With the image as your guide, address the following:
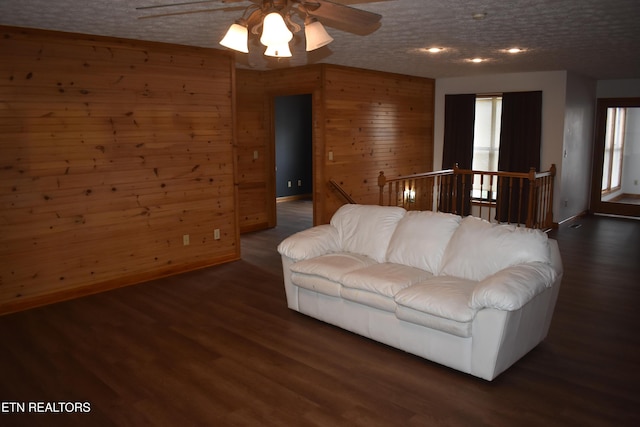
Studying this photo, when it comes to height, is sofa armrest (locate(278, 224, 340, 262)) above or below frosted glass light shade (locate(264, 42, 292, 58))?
below

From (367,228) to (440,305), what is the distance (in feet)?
4.49

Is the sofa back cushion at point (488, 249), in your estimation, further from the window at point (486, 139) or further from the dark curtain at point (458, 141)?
the window at point (486, 139)

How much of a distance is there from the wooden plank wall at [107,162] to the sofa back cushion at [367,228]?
1919mm

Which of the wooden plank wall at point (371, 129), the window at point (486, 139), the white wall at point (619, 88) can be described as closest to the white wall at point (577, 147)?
the white wall at point (619, 88)

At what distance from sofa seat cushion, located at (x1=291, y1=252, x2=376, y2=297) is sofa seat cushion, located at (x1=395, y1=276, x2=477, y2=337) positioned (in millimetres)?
601

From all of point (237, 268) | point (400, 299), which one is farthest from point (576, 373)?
point (237, 268)

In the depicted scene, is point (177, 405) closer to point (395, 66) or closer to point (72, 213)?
point (72, 213)

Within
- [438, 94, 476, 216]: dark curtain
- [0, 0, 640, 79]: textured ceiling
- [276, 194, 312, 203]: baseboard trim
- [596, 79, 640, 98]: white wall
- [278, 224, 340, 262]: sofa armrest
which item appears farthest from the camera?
[276, 194, 312, 203]: baseboard trim

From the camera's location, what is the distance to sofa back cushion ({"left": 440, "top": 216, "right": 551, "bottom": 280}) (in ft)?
11.4

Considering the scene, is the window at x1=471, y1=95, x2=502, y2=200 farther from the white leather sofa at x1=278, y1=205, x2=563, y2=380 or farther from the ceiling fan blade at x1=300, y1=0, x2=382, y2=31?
the ceiling fan blade at x1=300, y1=0, x2=382, y2=31

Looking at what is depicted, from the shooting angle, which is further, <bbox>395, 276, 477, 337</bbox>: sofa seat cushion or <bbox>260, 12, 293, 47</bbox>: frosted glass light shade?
<bbox>395, 276, 477, 337</bbox>: sofa seat cushion

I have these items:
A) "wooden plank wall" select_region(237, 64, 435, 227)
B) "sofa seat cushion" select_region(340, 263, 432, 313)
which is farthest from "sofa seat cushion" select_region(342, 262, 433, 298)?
"wooden plank wall" select_region(237, 64, 435, 227)

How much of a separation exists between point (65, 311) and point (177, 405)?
209 cm

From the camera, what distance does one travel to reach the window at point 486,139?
8.65 m
